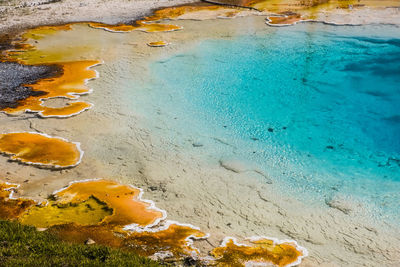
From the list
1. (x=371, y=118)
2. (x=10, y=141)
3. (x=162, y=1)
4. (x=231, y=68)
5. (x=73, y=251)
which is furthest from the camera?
(x=162, y=1)

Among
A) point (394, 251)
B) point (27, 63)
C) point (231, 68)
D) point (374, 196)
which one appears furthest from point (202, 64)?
point (394, 251)

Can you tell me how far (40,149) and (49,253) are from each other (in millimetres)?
5914

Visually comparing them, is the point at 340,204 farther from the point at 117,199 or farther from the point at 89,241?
the point at 89,241

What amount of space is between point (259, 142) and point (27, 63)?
489 inches

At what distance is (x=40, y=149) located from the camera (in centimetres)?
1221

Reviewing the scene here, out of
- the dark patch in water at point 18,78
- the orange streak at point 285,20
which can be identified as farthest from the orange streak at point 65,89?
the orange streak at point 285,20

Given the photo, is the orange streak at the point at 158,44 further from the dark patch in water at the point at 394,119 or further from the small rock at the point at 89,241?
the small rock at the point at 89,241

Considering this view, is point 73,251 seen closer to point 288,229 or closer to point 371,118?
point 288,229

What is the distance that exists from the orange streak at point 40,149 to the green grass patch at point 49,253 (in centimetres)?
405

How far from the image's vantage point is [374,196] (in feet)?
34.7

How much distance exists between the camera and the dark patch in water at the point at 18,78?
1564 cm

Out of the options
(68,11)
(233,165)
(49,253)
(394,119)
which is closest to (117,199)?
(49,253)

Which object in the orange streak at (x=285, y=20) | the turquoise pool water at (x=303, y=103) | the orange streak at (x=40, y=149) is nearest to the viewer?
the turquoise pool water at (x=303, y=103)

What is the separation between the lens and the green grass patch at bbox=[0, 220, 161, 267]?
6.66m
